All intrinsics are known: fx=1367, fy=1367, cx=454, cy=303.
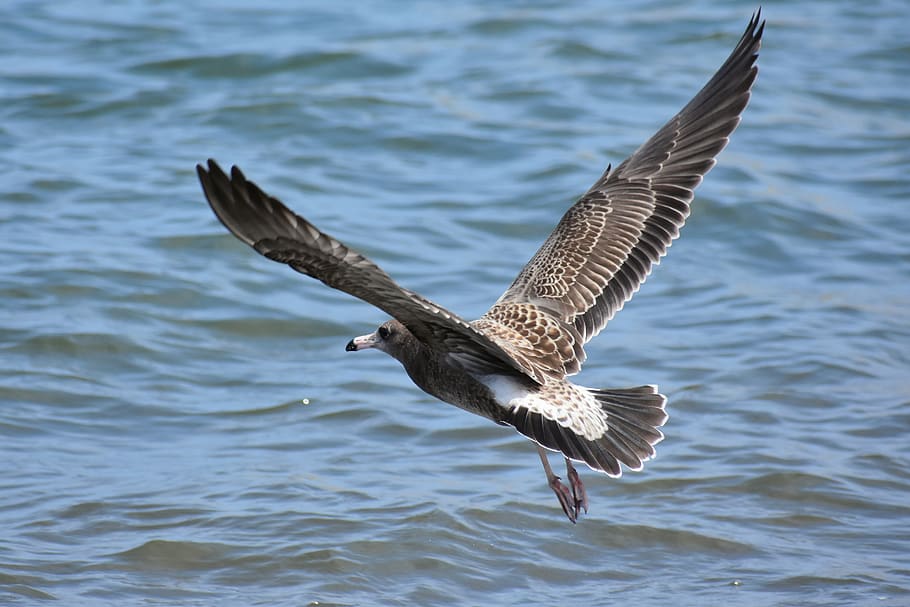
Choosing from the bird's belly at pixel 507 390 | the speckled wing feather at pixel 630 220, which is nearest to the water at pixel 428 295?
the bird's belly at pixel 507 390

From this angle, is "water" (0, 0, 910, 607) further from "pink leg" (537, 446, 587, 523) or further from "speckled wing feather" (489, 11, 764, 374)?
"speckled wing feather" (489, 11, 764, 374)

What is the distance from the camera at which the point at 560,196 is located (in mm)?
9984

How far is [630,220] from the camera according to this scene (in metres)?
6.08

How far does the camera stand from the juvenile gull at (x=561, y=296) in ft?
13.1

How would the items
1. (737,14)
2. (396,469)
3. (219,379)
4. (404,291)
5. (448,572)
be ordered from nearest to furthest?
(404,291), (448,572), (396,469), (219,379), (737,14)

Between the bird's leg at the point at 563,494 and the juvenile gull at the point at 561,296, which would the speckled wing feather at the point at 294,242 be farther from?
the bird's leg at the point at 563,494

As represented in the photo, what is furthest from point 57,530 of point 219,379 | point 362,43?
point 362,43

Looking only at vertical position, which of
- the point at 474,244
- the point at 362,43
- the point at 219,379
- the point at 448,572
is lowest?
the point at 448,572

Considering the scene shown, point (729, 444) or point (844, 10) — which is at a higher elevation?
point (844, 10)

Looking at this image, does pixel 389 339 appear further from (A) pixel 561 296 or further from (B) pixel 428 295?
(B) pixel 428 295

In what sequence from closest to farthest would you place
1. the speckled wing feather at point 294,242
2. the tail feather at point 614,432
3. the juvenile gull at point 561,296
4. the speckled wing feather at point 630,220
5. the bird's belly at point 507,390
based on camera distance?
1. the speckled wing feather at point 294,242
2. the juvenile gull at point 561,296
3. the tail feather at point 614,432
4. the bird's belly at point 507,390
5. the speckled wing feather at point 630,220

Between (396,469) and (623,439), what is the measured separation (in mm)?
1710

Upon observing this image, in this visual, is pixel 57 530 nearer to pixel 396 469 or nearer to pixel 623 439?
pixel 396 469

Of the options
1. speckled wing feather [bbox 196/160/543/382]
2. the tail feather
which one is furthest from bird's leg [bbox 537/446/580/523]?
speckled wing feather [bbox 196/160/543/382]
